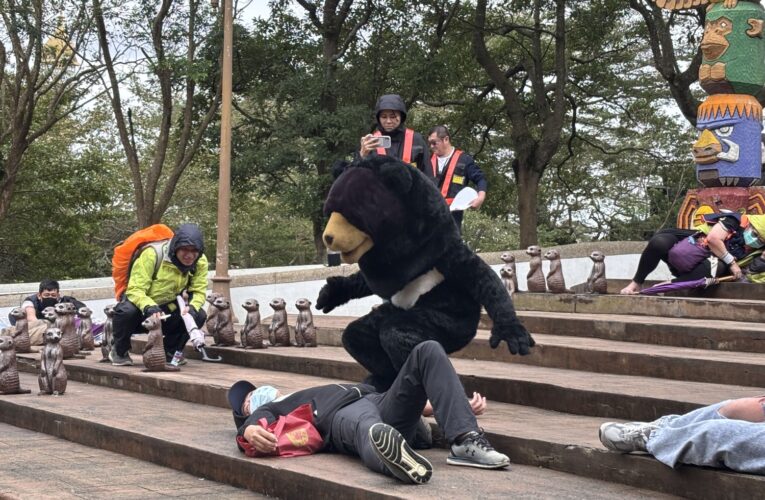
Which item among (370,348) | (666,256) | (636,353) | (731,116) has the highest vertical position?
(731,116)

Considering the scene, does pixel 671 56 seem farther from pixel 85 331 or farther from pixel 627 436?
pixel 627 436

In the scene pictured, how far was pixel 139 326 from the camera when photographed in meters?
9.21

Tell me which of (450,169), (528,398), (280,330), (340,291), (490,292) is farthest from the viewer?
(280,330)

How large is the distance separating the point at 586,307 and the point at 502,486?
584 centimetres

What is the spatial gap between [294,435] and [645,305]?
17.4ft

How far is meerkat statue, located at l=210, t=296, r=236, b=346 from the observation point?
9914 mm

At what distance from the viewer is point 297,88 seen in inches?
746

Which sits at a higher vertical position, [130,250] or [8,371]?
[130,250]

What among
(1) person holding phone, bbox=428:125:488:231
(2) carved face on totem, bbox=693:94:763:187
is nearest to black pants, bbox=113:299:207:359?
(1) person holding phone, bbox=428:125:488:231

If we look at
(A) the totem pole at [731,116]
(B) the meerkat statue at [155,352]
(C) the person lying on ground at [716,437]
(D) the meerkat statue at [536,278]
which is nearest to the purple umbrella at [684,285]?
(D) the meerkat statue at [536,278]

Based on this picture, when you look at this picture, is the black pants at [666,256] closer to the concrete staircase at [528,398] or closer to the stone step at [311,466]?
the concrete staircase at [528,398]

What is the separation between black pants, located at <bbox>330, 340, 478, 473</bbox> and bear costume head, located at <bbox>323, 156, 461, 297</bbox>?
0.76 metres

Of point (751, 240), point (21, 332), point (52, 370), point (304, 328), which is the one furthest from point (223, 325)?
point (751, 240)

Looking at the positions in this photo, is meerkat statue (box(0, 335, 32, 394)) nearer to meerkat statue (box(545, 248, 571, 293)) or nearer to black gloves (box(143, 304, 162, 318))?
black gloves (box(143, 304, 162, 318))
